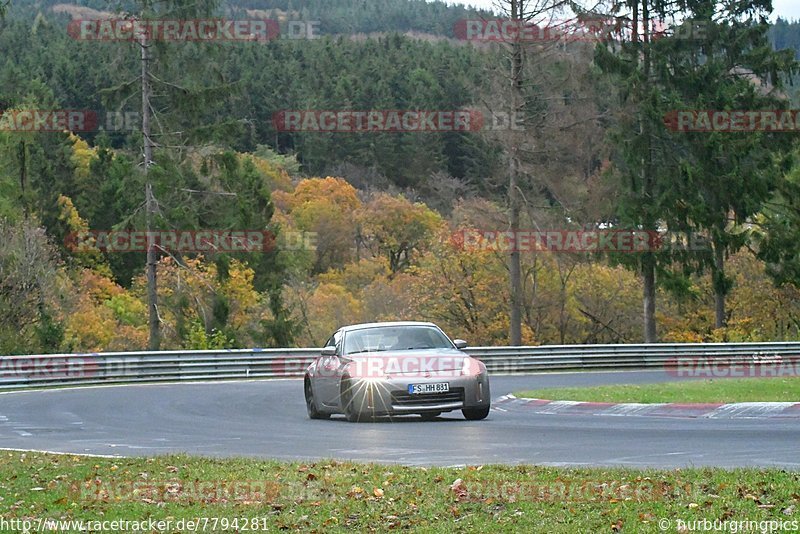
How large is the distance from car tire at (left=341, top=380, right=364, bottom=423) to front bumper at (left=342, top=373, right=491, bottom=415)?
Result: 0.31 meters

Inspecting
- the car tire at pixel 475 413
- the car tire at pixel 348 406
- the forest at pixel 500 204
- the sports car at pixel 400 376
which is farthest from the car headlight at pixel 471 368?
the forest at pixel 500 204

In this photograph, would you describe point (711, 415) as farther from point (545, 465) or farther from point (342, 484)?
point (342, 484)

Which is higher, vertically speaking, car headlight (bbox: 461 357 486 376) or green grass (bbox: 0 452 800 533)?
green grass (bbox: 0 452 800 533)

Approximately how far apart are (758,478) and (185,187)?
35966 mm

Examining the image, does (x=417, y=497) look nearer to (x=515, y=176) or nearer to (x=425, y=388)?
(x=425, y=388)

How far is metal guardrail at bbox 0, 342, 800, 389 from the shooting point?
32375mm

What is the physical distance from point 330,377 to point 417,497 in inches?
398

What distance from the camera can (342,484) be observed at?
432 inches

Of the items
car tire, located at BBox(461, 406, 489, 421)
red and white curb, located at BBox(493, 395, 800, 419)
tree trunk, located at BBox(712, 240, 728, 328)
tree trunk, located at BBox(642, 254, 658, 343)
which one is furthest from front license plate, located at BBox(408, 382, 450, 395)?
tree trunk, located at BBox(712, 240, 728, 328)

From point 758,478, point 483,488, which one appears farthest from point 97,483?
point 758,478

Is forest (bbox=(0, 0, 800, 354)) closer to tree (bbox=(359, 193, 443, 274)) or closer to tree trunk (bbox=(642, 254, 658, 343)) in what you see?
tree trunk (bbox=(642, 254, 658, 343))

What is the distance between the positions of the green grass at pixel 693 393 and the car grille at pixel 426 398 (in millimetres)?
4417

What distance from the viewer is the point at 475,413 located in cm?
1933

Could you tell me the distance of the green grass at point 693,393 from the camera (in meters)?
21.7
